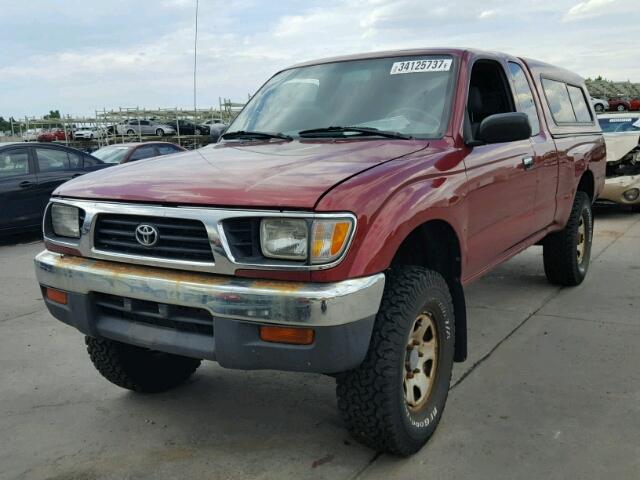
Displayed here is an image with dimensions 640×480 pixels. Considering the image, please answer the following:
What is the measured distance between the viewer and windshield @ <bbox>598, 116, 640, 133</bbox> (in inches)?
405

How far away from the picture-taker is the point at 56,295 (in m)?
2.90

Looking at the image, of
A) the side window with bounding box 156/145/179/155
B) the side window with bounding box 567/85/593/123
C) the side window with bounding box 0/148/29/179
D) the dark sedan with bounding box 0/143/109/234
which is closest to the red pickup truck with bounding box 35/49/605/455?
the side window with bounding box 567/85/593/123

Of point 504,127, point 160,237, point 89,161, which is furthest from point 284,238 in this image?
point 89,161

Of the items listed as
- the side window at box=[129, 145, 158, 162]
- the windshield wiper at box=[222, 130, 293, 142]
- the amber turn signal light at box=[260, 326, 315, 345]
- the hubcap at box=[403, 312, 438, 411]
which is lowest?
the hubcap at box=[403, 312, 438, 411]

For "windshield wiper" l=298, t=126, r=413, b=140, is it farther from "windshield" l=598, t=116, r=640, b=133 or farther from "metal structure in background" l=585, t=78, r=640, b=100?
"metal structure in background" l=585, t=78, r=640, b=100

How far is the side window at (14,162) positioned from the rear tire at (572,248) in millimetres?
7386

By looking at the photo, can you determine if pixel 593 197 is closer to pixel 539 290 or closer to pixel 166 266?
pixel 539 290

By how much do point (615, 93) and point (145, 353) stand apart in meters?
64.5

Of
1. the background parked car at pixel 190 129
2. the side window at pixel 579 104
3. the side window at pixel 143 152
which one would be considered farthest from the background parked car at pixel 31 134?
the side window at pixel 579 104

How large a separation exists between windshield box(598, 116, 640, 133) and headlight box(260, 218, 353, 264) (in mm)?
9450

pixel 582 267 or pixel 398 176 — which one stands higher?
pixel 398 176

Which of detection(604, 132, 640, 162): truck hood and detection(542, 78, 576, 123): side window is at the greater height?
detection(542, 78, 576, 123): side window

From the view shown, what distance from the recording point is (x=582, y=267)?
575 cm

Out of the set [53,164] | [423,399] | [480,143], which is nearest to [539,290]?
[480,143]
